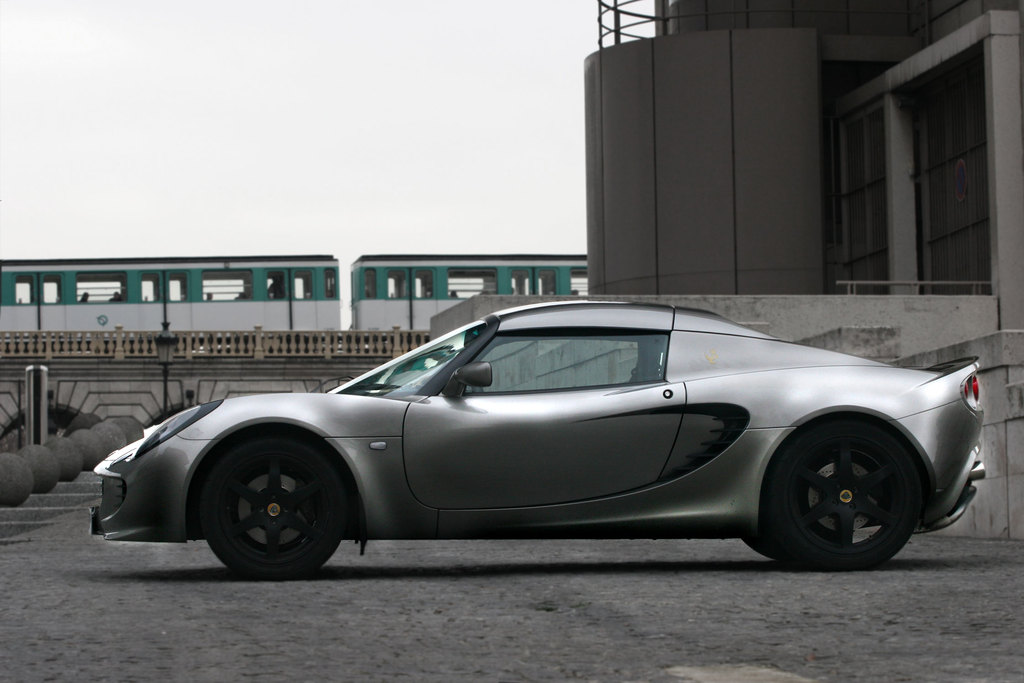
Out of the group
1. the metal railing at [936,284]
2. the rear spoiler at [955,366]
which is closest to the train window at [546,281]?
the metal railing at [936,284]

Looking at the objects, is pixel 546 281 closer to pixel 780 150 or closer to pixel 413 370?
pixel 780 150

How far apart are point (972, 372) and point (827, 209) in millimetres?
28255

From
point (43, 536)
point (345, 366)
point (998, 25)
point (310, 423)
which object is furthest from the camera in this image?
point (345, 366)

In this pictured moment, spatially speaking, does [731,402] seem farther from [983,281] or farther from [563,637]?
[983,281]

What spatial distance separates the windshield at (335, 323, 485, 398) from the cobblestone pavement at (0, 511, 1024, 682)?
888 mm

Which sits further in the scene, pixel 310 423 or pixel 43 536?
pixel 43 536

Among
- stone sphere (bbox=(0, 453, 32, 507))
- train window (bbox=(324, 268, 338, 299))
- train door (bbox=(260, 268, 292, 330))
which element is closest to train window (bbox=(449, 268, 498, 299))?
train window (bbox=(324, 268, 338, 299))

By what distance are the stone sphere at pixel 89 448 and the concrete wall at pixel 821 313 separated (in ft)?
25.2

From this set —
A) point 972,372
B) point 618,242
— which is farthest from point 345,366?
point 972,372

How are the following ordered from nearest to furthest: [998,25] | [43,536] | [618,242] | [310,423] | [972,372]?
1. [310,423]
2. [972,372]
3. [43,536]
4. [998,25]
5. [618,242]

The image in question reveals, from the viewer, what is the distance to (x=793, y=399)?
7.49m

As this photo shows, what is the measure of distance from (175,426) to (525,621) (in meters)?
2.31

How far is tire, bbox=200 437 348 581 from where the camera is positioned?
7215mm

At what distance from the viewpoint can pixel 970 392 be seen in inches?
303
